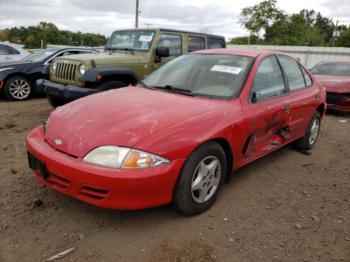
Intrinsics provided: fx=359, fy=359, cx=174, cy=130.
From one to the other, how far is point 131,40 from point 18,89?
10.9 ft

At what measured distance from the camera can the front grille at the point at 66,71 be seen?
6.44 meters

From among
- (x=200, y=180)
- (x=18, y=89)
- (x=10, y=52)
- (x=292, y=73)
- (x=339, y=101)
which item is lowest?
(x=200, y=180)

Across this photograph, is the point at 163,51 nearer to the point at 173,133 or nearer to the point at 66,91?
the point at 66,91

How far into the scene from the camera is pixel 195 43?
791cm

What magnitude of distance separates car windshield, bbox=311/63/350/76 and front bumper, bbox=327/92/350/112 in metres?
1.21

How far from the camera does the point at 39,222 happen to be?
10.0 ft

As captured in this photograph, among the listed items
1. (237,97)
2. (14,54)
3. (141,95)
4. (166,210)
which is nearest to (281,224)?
(166,210)

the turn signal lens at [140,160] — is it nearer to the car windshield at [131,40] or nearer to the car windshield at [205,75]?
the car windshield at [205,75]

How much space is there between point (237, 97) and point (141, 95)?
1.00 meters

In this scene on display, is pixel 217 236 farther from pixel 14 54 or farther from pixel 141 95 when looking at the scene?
pixel 14 54

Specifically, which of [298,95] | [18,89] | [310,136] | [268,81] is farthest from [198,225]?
[18,89]

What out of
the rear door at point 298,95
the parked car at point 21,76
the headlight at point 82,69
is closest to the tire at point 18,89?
the parked car at point 21,76

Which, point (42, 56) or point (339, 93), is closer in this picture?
point (339, 93)

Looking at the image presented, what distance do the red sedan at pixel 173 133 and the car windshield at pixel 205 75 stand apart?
0.01 m
